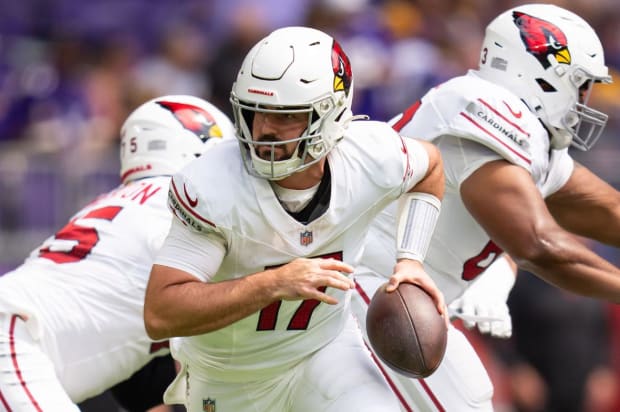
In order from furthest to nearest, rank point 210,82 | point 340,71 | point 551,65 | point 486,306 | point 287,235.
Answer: point 210,82
point 486,306
point 551,65
point 340,71
point 287,235

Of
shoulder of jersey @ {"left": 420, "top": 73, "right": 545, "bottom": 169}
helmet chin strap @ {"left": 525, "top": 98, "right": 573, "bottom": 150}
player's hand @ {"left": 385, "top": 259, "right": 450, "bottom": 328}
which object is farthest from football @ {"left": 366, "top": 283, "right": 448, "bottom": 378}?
helmet chin strap @ {"left": 525, "top": 98, "right": 573, "bottom": 150}

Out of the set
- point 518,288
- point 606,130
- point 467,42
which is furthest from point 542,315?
point 467,42

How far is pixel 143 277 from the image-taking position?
16.0ft

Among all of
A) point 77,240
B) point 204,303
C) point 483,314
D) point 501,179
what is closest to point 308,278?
point 204,303

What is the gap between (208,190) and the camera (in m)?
3.93

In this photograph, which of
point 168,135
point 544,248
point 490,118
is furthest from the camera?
point 168,135

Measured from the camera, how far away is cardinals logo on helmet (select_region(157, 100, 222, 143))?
17.6 ft

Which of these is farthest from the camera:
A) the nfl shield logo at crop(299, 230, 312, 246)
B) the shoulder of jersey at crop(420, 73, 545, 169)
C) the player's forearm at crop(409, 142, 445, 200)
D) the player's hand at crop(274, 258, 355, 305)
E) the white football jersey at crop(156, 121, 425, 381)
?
the shoulder of jersey at crop(420, 73, 545, 169)

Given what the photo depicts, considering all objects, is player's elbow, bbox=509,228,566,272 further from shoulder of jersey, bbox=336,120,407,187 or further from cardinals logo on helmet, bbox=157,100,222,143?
cardinals logo on helmet, bbox=157,100,222,143

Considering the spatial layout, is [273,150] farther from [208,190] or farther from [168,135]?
[168,135]

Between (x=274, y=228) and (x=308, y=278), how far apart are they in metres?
0.37

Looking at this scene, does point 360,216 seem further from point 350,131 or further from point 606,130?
point 606,130

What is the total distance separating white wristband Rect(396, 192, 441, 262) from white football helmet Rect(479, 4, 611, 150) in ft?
2.40

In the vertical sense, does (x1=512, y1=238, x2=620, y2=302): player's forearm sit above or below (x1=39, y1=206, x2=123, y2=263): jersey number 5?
above
